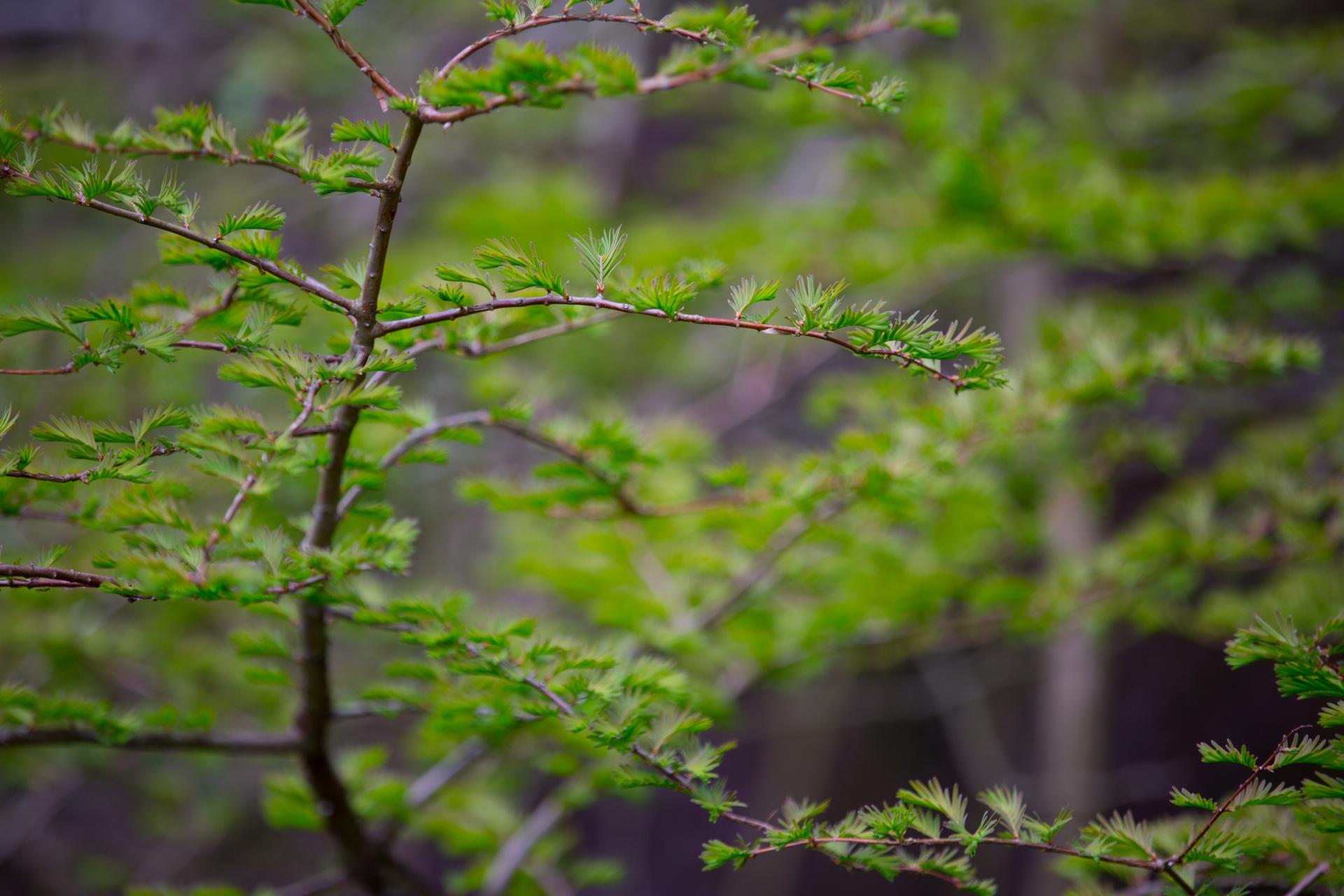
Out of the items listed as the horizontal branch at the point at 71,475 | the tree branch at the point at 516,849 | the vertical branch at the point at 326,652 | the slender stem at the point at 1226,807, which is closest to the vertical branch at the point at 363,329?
the vertical branch at the point at 326,652

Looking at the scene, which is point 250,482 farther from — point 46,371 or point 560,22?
point 560,22

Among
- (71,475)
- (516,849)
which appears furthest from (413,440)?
(516,849)

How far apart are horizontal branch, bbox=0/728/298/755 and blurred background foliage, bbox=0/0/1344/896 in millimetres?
205

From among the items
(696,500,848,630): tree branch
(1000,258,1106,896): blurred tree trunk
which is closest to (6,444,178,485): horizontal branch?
(696,500,848,630): tree branch

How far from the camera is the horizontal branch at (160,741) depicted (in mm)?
747

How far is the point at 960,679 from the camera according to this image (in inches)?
→ 102

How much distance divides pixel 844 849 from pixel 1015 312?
190cm

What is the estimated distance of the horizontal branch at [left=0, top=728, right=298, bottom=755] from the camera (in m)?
0.75

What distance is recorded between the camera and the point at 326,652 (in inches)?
32.0

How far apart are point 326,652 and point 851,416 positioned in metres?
1.15

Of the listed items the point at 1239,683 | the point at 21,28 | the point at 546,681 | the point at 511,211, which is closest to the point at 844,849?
the point at 546,681

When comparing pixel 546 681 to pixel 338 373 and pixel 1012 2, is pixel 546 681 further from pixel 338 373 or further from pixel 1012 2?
pixel 1012 2

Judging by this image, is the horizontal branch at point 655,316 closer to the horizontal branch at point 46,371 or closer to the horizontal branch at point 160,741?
the horizontal branch at point 46,371

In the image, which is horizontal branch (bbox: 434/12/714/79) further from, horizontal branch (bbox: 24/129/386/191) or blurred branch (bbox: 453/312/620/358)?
blurred branch (bbox: 453/312/620/358)
